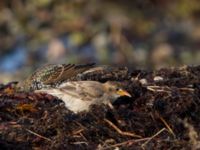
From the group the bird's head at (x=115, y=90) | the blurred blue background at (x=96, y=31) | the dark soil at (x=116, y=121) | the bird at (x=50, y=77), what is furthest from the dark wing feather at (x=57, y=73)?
the blurred blue background at (x=96, y=31)

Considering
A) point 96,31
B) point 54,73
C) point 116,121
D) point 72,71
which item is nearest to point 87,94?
point 116,121

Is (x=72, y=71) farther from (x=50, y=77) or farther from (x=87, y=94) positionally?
(x=87, y=94)

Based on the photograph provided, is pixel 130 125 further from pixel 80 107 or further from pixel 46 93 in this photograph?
pixel 46 93

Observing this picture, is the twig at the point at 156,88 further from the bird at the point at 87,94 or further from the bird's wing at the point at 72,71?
the bird's wing at the point at 72,71

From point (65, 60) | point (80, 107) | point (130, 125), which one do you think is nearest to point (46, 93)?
point (80, 107)

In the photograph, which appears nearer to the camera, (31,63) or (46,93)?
(46,93)

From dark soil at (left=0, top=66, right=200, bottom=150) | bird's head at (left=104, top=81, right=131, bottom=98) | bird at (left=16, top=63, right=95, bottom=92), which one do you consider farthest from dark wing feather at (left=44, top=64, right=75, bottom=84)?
bird's head at (left=104, top=81, right=131, bottom=98)
